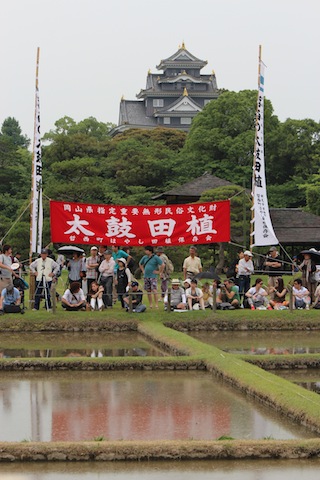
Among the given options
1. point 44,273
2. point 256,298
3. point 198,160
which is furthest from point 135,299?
point 198,160

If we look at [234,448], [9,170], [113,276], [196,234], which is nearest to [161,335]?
[113,276]

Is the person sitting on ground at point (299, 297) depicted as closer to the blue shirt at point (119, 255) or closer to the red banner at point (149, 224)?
the red banner at point (149, 224)

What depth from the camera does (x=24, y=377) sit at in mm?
11547

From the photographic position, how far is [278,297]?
18.1m

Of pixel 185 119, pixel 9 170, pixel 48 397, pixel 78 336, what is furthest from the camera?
pixel 185 119

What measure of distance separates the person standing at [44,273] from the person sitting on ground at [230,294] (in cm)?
357

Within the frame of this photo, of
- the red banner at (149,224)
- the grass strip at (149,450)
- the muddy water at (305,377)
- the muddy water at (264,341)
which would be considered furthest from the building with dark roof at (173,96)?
the grass strip at (149,450)

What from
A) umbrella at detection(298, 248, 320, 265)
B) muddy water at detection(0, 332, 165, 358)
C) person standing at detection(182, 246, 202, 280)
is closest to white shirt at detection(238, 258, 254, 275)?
person standing at detection(182, 246, 202, 280)

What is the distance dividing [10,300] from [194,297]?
3794mm

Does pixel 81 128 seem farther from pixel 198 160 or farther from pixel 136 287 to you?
pixel 136 287

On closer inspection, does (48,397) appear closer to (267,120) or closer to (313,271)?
(313,271)

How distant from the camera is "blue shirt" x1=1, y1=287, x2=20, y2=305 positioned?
17.0 metres

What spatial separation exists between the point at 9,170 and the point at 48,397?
36796 mm

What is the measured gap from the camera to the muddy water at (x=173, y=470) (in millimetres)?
6824
